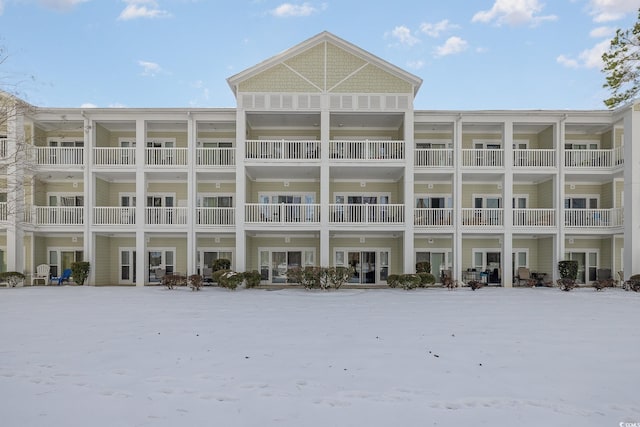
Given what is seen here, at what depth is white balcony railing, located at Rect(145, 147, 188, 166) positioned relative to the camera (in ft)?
73.8

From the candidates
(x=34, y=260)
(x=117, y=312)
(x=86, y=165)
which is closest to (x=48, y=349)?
(x=117, y=312)

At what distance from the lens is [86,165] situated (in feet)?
72.3

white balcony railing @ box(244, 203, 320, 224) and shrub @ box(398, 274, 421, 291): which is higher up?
white balcony railing @ box(244, 203, 320, 224)

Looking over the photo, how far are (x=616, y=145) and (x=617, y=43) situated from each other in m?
16.4

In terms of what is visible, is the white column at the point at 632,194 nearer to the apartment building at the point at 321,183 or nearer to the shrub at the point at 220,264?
the apartment building at the point at 321,183

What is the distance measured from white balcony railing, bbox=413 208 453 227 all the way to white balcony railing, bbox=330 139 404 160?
10.1 feet

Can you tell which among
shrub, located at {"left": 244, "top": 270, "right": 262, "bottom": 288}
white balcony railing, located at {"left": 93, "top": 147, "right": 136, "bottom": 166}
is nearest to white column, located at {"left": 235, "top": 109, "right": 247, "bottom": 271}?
shrub, located at {"left": 244, "top": 270, "right": 262, "bottom": 288}

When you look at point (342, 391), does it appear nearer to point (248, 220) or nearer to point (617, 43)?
point (617, 43)

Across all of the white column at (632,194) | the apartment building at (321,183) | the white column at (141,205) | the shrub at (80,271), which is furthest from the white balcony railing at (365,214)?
the shrub at (80,271)

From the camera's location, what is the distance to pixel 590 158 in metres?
22.6

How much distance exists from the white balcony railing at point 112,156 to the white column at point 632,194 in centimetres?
2447

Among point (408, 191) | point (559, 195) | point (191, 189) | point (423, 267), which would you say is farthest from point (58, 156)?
→ point (559, 195)

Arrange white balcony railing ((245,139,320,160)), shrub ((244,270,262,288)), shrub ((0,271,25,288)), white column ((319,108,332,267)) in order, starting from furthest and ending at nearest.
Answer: white balcony railing ((245,139,320,160)), white column ((319,108,332,267)), shrub ((0,271,25,288)), shrub ((244,270,262,288))

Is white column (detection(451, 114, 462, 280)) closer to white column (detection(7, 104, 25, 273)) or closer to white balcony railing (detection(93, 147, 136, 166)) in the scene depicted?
white balcony railing (detection(93, 147, 136, 166))
